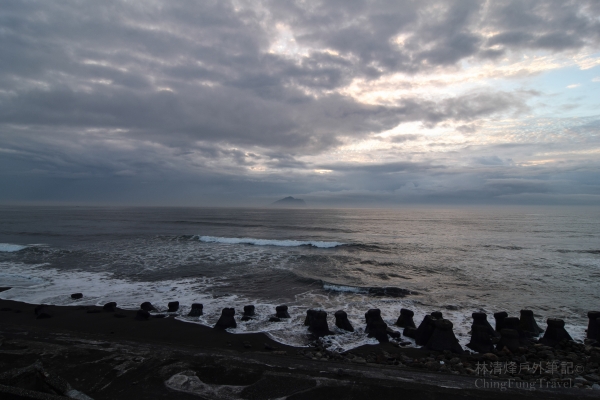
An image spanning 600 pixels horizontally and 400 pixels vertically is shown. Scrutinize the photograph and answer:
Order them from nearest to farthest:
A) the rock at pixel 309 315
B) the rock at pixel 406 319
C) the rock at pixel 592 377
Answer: the rock at pixel 592 377 < the rock at pixel 309 315 < the rock at pixel 406 319

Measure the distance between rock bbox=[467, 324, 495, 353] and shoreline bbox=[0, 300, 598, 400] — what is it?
80 cm

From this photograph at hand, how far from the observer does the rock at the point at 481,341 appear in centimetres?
858

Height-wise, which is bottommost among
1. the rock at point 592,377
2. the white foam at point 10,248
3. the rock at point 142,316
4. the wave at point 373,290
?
the wave at point 373,290

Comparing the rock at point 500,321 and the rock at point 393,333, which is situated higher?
the rock at point 500,321

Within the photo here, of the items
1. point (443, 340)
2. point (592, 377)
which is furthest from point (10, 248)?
point (592, 377)

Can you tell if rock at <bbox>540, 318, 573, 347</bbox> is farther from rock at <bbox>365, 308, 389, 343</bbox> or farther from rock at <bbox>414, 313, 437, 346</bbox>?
rock at <bbox>365, 308, 389, 343</bbox>

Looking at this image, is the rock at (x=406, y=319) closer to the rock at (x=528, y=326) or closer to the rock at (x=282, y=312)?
the rock at (x=528, y=326)

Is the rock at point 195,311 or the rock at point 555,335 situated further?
the rock at point 195,311

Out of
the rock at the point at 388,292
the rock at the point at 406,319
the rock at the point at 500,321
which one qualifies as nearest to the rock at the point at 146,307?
the rock at the point at 406,319

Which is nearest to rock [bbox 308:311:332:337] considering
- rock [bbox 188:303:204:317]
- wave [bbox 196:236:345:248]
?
rock [bbox 188:303:204:317]

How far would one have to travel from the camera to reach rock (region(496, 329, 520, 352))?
8484mm

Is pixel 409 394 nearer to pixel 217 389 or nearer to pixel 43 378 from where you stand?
pixel 217 389

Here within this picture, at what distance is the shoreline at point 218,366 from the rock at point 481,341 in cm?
80

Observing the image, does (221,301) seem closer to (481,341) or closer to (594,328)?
(481,341)
